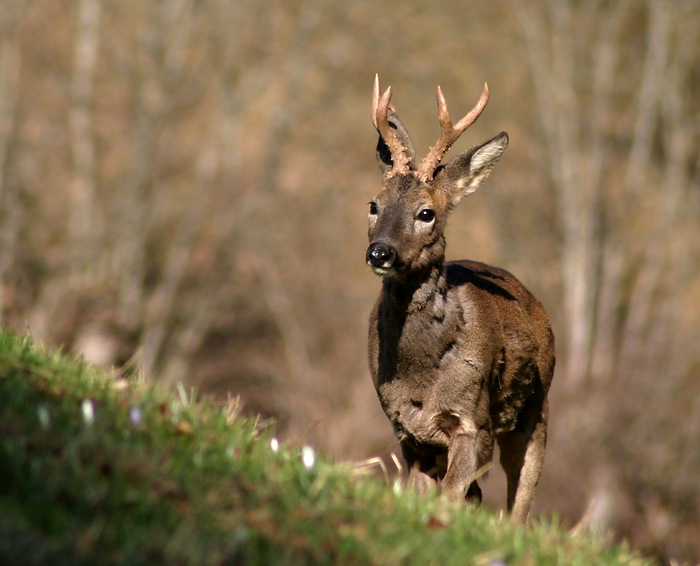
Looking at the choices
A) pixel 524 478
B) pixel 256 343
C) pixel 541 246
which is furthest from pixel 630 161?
pixel 524 478

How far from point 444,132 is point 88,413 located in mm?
3841

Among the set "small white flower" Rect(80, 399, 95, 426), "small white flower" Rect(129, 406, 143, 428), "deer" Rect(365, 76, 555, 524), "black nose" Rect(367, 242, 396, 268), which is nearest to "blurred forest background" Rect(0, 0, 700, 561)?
"deer" Rect(365, 76, 555, 524)

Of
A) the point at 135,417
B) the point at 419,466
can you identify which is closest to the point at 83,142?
the point at 419,466

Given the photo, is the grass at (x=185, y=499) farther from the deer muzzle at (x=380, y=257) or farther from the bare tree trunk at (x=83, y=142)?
the bare tree trunk at (x=83, y=142)

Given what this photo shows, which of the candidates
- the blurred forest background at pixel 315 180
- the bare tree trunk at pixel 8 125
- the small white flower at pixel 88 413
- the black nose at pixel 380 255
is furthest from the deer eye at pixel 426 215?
the bare tree trunk at pixel 8 125

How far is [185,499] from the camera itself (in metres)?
4.80

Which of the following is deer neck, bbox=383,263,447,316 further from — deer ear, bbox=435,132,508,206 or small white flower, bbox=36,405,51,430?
small white flower, bbox=36,405,51,430

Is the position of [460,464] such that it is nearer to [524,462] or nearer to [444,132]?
[524,462]

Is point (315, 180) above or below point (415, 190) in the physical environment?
below

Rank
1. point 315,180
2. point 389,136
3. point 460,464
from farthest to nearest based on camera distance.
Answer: point 315,180 → point 389,136 → point 460,464

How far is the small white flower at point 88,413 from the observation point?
5.29 m

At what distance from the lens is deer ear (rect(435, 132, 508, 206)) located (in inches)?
343

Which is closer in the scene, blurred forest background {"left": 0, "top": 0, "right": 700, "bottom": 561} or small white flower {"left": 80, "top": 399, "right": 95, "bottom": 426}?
small white flower {"left": 80, "top": 399, "right": 95, "bottom": 426}

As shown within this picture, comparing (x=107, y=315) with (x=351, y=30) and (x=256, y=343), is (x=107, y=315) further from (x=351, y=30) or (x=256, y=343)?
(x=351, y=30)
